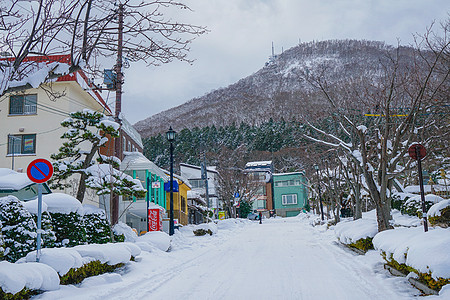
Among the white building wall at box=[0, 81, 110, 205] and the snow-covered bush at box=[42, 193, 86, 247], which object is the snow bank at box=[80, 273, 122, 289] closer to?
the snow-covered bush at box=[42, 193, 86, 247]

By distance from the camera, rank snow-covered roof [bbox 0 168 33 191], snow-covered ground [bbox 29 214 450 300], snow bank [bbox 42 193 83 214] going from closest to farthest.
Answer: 1. snow-covered ground [bbox 29 214 450 300]
2. snow bank [bbox 42 193 83 214]
3. snow-covered roof [bbox 0 168 33 191]

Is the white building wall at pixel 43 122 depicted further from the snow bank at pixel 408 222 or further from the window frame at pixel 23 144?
the snow bank at pixel 408 222

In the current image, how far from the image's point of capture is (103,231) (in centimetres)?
1277

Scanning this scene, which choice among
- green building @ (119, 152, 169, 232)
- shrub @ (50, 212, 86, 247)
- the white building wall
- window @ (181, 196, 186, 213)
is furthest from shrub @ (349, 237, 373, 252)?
window @ (181, 196, 186, 213)

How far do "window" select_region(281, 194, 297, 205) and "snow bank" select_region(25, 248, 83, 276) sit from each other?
7537 cm

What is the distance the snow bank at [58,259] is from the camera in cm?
794

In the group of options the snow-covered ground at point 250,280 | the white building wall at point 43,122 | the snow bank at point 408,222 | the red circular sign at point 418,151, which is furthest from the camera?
the white building wall at point 43,122

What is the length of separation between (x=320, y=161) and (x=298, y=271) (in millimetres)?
22009

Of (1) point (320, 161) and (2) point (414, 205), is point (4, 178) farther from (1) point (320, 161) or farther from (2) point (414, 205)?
(1) point (320, 161)

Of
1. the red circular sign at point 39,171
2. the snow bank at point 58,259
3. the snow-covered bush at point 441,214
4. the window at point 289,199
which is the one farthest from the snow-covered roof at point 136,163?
the window at point 289,199

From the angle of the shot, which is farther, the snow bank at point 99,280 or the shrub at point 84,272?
the snow bank at point 99,280

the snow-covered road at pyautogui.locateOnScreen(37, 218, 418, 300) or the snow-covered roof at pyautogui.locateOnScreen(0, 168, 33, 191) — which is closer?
the snow-covered road at pyautogui.locateOnScreen(37, 218, 418, 300)

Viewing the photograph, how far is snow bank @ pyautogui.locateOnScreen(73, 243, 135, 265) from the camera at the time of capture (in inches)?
→ 372

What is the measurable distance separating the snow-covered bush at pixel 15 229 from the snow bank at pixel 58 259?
24.0 inches
